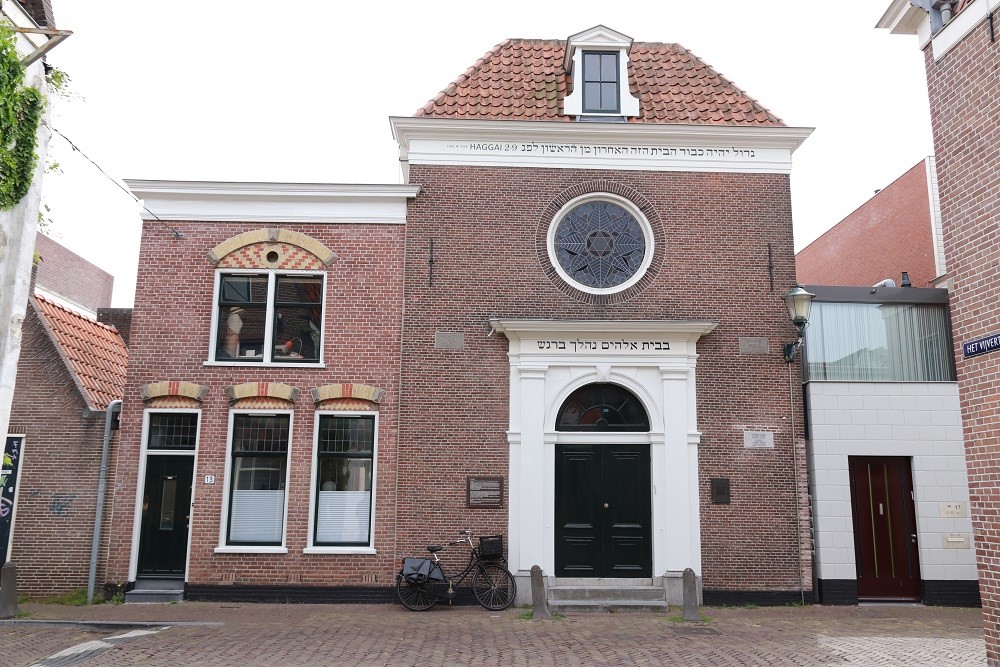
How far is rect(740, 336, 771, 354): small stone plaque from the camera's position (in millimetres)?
13922

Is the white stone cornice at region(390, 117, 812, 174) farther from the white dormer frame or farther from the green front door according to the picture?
the green front door

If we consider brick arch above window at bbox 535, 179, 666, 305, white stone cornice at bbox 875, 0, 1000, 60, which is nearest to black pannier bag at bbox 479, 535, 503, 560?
brick arch above window at bbox 535, 179, 666, 305

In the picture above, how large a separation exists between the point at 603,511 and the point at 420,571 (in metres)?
3.31

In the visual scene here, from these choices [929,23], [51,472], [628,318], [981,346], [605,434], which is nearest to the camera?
[981,346]

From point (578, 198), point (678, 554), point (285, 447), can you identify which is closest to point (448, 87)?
point (578, 198)

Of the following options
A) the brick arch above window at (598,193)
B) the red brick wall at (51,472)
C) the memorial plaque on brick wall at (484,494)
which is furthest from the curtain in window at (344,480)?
the brick arch above window at (598,193)

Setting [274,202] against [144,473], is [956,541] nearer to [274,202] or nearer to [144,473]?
[274,202]

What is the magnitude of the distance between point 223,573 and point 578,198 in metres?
→ 9.04

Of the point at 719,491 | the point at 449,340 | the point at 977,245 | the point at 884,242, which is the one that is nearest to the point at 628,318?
the point at 449,340

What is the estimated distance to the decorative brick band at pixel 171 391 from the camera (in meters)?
13.5

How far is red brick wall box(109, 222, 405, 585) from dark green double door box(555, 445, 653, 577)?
9.69 feet

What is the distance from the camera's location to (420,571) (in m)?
12.3

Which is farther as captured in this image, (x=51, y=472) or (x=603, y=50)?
(x=603, y=50)

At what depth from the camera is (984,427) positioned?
27.1 feet
